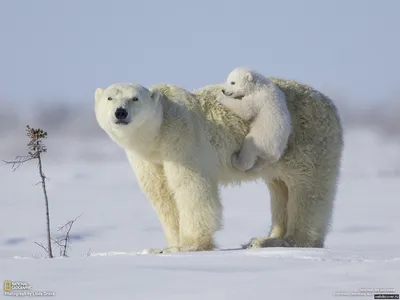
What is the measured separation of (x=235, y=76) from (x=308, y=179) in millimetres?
2206

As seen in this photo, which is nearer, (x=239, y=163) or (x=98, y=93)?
(x=98, y=93)

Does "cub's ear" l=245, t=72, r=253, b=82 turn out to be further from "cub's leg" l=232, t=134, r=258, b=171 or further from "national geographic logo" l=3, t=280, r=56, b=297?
"national geographic logo" l=3, t=280, r=56, b=297

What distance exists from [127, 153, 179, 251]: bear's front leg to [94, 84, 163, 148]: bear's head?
0.72m

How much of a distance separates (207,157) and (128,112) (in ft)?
5.05

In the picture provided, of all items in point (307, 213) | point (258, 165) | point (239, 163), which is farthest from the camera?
point (307, 213)

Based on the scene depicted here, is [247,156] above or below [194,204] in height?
above

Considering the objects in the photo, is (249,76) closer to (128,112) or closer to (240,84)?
(240,84)

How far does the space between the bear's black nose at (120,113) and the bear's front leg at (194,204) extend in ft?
3.61

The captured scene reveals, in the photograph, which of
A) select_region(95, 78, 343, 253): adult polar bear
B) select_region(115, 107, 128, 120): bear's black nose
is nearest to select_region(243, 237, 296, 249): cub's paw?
select_region(95, 78, 343, 253): adult polar bear

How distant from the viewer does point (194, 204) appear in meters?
13.1

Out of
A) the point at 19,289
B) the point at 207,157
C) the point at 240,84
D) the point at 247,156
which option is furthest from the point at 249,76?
the point at 19,289

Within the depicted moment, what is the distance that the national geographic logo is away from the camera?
8227 millimetres

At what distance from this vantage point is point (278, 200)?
613 inches

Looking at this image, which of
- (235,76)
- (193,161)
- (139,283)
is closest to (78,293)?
Answer: (139,283)
